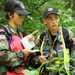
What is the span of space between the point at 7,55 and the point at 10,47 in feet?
0.45

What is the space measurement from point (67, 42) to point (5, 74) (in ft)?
3.63

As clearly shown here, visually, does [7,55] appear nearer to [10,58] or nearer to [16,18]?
[10,58]

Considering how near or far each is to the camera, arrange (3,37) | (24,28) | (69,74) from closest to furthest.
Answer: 1. (69,74)
2. (3,37)
3. (24,28)

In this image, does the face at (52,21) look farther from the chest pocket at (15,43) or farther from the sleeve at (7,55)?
the sleeve at (7,55)

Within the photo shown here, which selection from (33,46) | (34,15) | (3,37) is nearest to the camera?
(3,37)

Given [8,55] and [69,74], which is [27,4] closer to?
[8,55]

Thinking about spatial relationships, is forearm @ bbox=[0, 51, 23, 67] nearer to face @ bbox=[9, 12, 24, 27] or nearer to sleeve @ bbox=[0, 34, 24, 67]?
sleeve @ bbox=[0, 34, 24, 67]

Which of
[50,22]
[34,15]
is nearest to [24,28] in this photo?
[34,15]

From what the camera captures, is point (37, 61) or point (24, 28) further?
point (24, 28)

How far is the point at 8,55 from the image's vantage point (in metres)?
3.47

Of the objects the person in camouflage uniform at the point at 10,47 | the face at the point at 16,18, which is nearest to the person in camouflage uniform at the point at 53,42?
the person in camouflage uniform at the point at 10,47

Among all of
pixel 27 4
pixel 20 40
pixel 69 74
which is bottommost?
pixel 69 74

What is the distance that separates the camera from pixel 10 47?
353 centimetres

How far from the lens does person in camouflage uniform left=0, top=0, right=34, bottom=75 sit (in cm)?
346
